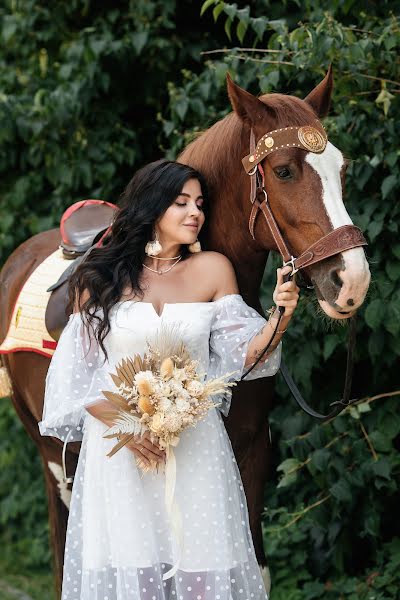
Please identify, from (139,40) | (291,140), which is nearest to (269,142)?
(291,140)

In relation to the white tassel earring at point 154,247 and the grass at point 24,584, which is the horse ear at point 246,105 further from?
the grass at point 24,584

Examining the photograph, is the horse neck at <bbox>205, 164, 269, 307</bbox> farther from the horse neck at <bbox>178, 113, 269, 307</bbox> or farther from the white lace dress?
the white lace dress

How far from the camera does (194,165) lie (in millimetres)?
3055

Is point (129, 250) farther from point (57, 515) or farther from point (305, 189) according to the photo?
point (57, 515)

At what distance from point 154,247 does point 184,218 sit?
128 mm

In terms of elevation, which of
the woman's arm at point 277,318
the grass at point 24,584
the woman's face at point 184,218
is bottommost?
the grass at point 24,584

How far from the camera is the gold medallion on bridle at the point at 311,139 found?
8.67ft

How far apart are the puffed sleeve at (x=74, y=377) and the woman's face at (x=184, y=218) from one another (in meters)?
0.38

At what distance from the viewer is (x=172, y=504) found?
278 centimetres

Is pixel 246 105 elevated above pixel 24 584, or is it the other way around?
pixel 246 105

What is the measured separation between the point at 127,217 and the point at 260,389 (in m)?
0.74

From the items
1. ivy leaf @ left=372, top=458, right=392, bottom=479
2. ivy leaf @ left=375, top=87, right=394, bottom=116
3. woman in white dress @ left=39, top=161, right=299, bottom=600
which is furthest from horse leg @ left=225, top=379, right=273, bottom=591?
ivy leaf @ left=375, top=87, right=394, bottom=116

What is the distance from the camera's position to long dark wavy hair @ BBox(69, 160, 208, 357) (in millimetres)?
2838

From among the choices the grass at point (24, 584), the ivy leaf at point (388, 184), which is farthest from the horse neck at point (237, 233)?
the grass at point (24, 584)
